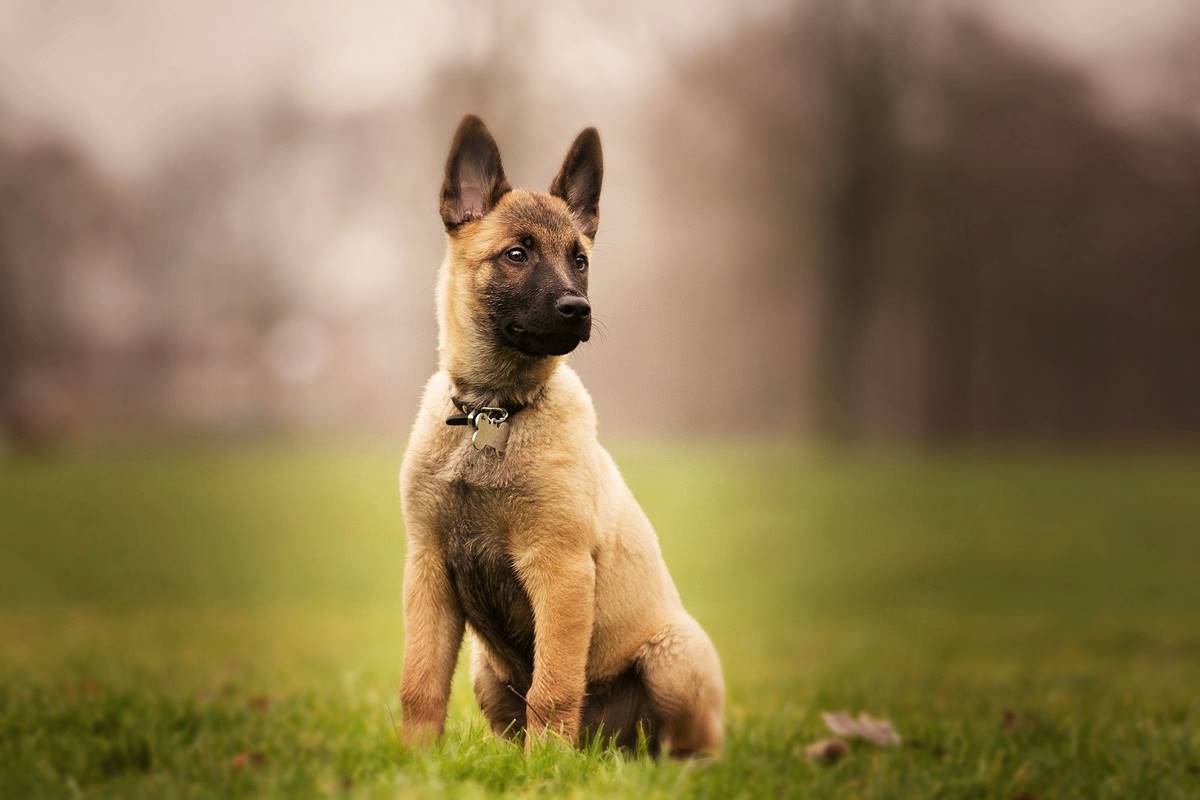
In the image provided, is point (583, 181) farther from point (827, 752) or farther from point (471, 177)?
point (827, 752)

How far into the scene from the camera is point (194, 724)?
14.4 feet

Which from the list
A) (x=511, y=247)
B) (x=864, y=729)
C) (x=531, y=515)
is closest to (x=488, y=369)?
(x=511, y=247)

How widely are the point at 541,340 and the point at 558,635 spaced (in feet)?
3.32

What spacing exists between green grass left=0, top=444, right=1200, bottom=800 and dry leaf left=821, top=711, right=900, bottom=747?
0.31 ft

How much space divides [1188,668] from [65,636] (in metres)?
7.60

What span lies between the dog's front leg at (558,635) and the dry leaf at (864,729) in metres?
1.36

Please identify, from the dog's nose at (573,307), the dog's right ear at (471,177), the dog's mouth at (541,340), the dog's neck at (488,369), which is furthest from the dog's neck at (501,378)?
the dog's right ear at (471,177)

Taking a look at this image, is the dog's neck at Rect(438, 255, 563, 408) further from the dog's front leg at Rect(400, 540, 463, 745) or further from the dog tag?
the dog's front leg at Rect(400, 540, 463, 745)

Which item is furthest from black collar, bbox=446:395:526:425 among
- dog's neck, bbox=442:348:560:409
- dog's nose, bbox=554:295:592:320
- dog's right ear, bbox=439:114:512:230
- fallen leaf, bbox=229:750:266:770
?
fallen leaf, bbox=229:750:266:770

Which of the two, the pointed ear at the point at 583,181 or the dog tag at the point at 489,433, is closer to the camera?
the dog tag at the point at 489,433

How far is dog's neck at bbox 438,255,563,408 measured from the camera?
3.97 metres

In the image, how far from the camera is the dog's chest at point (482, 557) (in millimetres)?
3816

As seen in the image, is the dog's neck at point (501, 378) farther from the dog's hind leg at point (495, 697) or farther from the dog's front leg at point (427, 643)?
the dog's hind leg at point (495, 697)

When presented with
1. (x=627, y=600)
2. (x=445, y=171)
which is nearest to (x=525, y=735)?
(x=627, y=600)
